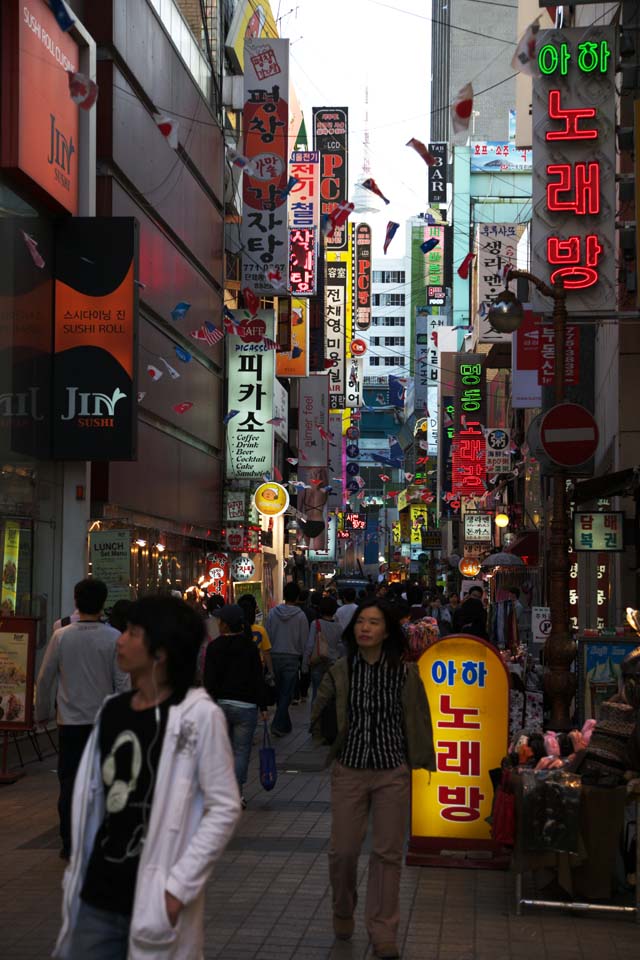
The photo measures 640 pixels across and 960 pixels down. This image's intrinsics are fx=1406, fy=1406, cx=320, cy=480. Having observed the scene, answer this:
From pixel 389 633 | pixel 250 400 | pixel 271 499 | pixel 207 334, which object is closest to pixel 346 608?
pixel 207 334

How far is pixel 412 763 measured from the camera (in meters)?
7.54

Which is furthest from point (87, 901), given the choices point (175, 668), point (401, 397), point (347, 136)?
point (401, 397)

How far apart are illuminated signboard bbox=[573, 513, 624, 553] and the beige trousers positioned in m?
9.63

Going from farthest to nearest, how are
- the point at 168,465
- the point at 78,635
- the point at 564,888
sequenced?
the point at 168,465, the point at 78,635, the point at 564,888

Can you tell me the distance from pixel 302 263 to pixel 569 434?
104 feet

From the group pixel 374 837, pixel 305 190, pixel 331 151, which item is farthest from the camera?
pixel 331 151

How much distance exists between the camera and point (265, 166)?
31.5 metres

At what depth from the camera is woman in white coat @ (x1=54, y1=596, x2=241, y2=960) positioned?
407 centimetres

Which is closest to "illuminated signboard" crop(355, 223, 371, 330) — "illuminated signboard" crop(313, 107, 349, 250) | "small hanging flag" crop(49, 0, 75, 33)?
"illuminated signboard" crop(313, 107, 349, 250)

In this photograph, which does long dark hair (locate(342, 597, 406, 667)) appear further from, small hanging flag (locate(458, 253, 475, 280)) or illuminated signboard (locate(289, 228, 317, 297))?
illuminated signboard (locate(289, 228, 317, 297))

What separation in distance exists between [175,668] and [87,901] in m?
0.73

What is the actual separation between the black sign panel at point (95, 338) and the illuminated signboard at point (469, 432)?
3315cm

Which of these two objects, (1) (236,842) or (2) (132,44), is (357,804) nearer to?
(1) (236,842)

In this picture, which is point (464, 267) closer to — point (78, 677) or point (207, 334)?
point (207, 334)
